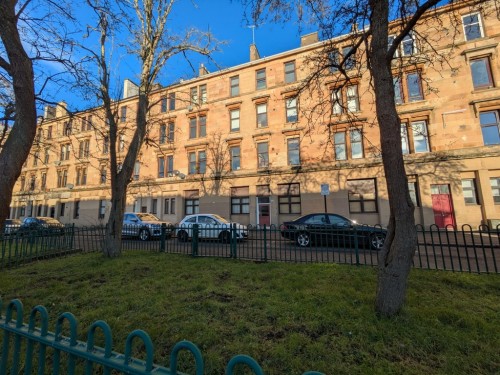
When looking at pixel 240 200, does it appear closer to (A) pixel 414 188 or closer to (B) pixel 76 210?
(A) pixel 414 188

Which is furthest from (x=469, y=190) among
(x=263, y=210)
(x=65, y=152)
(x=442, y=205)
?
(x=65, y=152)

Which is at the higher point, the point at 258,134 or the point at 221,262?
the point at 258,134

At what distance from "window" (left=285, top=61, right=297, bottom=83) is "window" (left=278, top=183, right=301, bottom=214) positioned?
977 cm

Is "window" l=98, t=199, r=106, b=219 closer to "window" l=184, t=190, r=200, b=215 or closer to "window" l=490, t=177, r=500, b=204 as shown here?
"window" l=184, t=190, r=200, b=215

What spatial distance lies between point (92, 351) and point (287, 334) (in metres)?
2.57

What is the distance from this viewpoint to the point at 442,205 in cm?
1714

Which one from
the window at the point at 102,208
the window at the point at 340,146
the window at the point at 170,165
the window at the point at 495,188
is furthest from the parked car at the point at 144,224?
the window at the point at 495,188

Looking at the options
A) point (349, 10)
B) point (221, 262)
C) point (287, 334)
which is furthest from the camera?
point (221, 262)

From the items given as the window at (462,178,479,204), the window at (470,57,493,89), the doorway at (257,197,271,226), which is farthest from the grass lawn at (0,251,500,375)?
the window at (470,57,493,89)

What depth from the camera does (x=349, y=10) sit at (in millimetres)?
5000

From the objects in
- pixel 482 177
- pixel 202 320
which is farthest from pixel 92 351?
pixel 482 177

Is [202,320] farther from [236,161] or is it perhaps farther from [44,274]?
[236,161]

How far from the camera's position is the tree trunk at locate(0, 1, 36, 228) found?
3.49 meters

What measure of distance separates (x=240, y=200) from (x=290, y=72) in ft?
41.4
